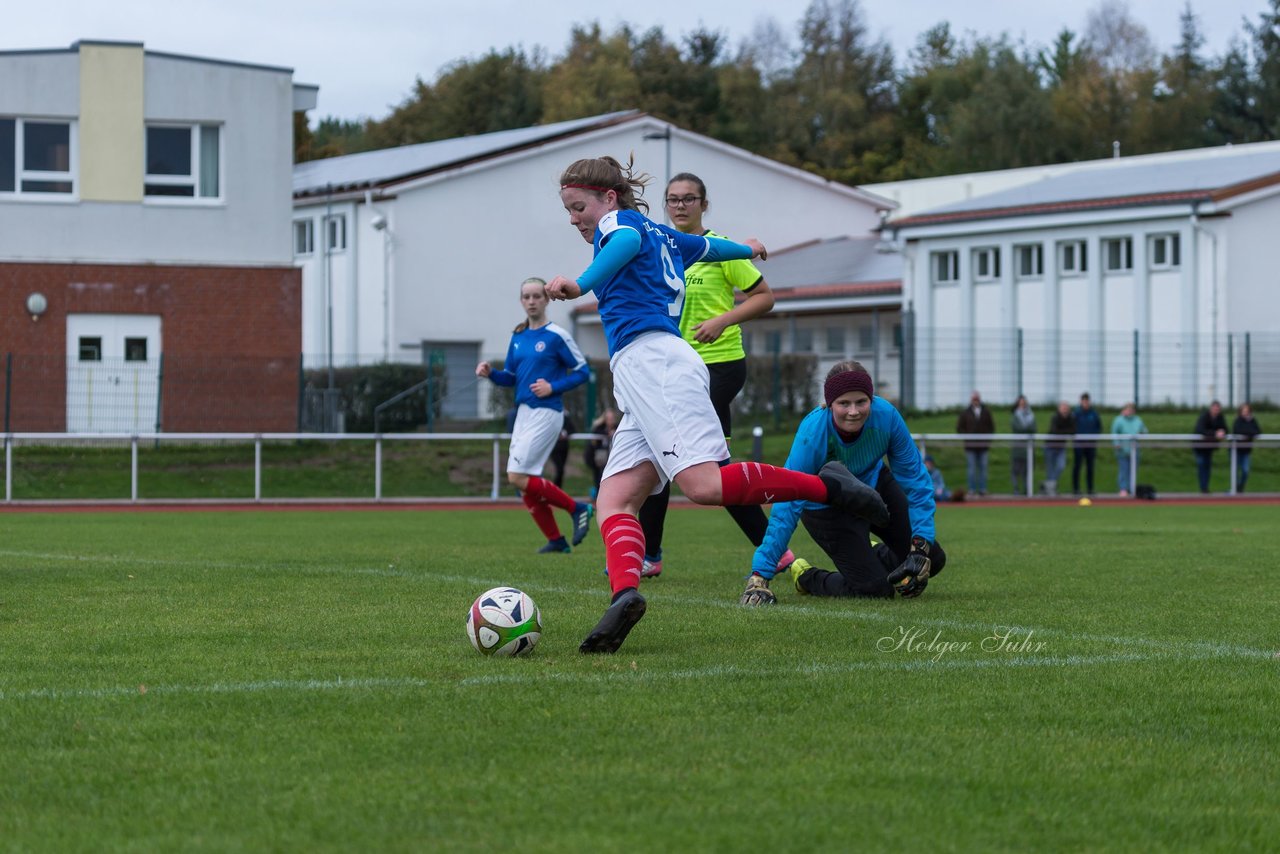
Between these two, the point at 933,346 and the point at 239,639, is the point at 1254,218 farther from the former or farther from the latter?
the point at 239,639

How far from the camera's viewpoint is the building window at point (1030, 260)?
135 ft

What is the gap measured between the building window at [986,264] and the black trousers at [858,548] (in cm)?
3413

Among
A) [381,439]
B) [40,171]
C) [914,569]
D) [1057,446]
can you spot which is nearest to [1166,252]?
[1057,446]

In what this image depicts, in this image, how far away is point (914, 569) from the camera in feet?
27.1

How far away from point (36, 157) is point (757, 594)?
1049 inches

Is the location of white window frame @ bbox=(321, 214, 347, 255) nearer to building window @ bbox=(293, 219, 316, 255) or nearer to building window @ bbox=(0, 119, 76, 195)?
building window @ bbox=(293, 219, 316, 255)

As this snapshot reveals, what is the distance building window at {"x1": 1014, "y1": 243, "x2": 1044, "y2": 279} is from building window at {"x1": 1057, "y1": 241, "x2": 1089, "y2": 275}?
47cm

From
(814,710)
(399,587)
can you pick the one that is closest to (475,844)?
(814,710)

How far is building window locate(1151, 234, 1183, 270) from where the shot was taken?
126 ft

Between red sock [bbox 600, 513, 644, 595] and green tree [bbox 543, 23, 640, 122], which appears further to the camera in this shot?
green tree [bbox 543, 23, 640, 122]

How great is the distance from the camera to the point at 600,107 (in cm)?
6838

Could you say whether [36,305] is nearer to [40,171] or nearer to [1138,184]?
[40,171]

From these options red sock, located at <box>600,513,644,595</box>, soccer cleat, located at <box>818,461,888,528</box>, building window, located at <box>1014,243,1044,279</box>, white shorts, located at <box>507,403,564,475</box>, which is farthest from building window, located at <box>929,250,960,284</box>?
red sock, located at <box>600,513,644,595</box>

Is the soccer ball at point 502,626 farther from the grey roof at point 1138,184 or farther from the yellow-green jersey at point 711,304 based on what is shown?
the grey roof at point 1138,184
